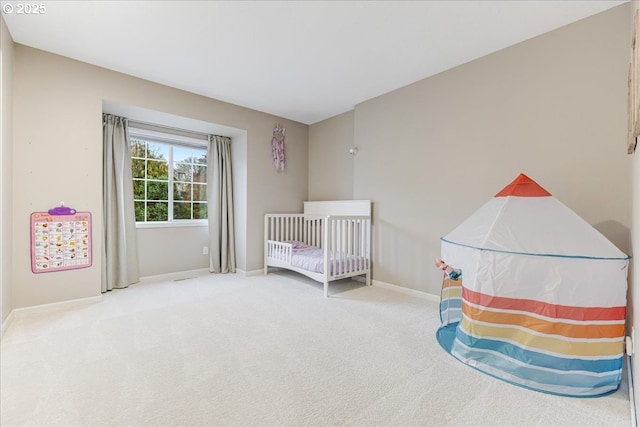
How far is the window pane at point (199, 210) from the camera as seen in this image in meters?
4.39

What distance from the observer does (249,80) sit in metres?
3.22

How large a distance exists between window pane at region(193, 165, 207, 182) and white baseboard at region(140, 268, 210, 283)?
139cm

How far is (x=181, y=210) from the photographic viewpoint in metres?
4.25

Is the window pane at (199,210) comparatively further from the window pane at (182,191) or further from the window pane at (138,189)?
the window pane at (138,189)

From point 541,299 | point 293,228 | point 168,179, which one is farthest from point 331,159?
point 541,299

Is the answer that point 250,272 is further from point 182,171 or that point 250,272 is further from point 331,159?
point 331,159

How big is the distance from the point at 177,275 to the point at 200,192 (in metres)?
1.28

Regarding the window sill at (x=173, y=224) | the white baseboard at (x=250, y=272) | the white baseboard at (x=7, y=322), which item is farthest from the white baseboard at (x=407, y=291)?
the white baseboard at (x=7, y=322)

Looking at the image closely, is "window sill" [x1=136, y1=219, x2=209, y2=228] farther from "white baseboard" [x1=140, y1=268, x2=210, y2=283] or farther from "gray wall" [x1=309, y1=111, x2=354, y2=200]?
"gray wall" [x1=309, y1=111, x2=354, y2=200]

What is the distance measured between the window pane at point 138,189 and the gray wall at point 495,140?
292 cm

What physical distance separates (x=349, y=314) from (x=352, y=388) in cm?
110

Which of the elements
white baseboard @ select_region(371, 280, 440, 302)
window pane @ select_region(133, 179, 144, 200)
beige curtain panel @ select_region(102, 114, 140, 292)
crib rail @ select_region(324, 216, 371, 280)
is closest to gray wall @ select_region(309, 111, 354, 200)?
crib rail @ select_region(324, 216, 371, 280)

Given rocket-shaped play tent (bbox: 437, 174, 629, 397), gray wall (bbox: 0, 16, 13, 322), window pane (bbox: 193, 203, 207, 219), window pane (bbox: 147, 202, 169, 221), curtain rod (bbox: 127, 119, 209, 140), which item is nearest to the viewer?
rocket-shaped play tent (bbox: 437, 174, 629, 397)

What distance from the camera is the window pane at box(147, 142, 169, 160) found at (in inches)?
157
